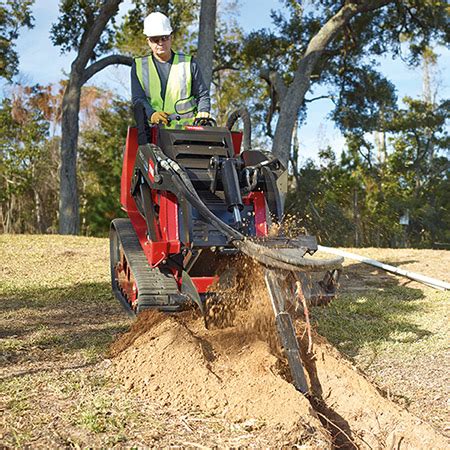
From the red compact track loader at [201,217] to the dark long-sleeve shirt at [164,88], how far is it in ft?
0.82

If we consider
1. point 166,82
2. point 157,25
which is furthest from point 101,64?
point 157,25

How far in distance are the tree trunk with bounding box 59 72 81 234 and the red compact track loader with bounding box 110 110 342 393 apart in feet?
37.4

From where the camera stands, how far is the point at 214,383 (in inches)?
147

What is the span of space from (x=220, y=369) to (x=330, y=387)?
25.2 inches

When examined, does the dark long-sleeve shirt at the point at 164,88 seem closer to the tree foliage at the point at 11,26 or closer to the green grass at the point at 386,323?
the green grass at the point at 386,323

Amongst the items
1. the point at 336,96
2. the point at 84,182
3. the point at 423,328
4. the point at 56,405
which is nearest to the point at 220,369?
the point at 56,405

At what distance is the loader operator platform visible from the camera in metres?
5.39

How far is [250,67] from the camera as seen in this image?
65.3 ft

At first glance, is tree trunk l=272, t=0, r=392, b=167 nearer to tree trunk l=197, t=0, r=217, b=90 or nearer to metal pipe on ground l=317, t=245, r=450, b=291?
tree trunk l=197, t=0, r=217, b=90

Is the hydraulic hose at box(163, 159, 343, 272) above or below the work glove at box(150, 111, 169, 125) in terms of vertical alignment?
below

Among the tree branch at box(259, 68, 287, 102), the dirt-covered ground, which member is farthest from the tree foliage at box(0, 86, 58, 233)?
the dirt-covered ground

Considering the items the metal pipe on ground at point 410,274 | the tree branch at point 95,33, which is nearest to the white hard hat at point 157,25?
the metal pipe on ground at point 410,274

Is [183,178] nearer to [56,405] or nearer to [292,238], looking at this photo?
[292,238]

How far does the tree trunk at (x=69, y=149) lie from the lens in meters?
16.4
